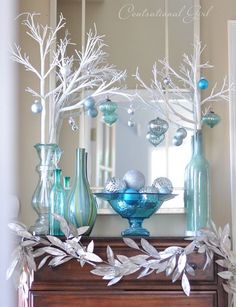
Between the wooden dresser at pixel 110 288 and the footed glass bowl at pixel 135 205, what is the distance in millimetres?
176

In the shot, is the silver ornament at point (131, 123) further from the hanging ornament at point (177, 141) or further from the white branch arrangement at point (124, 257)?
the white branch arrangement at point (124, 257)

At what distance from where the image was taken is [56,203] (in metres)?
1.73

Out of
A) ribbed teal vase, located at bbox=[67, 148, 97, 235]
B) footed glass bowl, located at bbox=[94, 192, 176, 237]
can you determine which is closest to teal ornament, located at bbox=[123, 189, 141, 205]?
footed glass bowl, located at bbox=[94, 192, 176, 237]

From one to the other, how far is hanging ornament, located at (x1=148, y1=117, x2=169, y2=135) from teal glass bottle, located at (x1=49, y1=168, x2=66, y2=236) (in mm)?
420

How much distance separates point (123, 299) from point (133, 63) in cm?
92

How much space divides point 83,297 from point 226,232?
0.48 meters

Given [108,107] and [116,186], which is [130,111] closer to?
[108,107]

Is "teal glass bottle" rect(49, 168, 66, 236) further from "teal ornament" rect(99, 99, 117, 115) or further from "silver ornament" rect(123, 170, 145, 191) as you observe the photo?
"teal ornament" rect(99, 99, 117, 115)

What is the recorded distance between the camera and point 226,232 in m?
1.59

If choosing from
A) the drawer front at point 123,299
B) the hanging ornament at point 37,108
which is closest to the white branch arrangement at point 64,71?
the hanging ornament at point 37,108

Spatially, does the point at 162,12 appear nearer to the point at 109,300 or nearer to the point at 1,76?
the point at 1,76

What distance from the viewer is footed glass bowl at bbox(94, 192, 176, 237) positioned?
67.2 inches

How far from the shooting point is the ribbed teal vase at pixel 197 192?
5.91 feet

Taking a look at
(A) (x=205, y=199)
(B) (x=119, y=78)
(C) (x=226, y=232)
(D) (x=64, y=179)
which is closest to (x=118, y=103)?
(B) (x=119, y=78)
